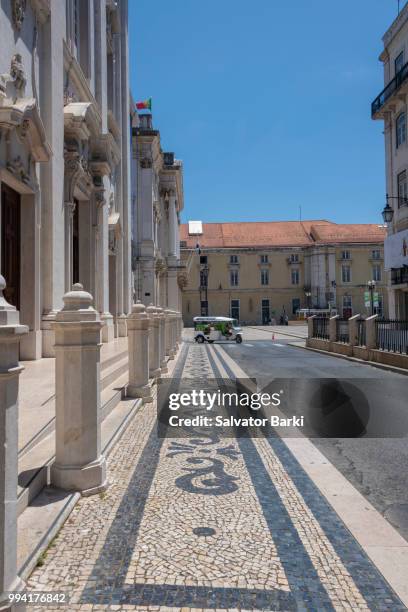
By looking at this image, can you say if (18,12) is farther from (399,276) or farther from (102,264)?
(399,276)

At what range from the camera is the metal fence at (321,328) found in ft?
71.4

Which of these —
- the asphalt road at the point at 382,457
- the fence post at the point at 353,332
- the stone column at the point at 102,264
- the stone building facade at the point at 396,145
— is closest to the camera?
the asphalt road at the point at 382,457

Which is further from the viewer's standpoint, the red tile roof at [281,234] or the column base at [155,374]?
the red tile roof at [281,234]

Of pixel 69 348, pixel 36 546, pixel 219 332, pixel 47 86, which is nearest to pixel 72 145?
pixel 47 86

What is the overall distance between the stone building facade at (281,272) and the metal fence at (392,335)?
44.5 meters

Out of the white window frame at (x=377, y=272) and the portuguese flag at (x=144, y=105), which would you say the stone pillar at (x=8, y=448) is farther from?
the white window frame at (x=377, y=272)

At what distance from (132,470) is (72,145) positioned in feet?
28.6

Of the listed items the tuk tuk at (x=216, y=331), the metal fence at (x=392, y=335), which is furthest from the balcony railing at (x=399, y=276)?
the tuk tuk at (x=216, y=331)

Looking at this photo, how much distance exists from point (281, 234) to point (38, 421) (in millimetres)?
60973

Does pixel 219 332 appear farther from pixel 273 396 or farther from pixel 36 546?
pixel 36 546

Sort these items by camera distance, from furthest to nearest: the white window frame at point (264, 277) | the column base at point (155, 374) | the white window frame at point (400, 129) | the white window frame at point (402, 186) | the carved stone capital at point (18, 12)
Answer: the white window frame at point (264, 277)
the white window frame at point (402, 186)
the white window frame at point (400, 129)
the column base at point (155, 374)
the carved stone capital at point (18, 12)

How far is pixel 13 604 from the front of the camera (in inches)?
89.6

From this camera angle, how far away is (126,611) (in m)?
2.39

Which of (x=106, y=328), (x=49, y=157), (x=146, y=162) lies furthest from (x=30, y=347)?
(x=146, y=162)
